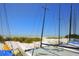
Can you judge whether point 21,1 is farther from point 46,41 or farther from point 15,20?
point 46,41

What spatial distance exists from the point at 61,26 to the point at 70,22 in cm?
10

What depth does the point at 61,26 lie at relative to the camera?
2406mm

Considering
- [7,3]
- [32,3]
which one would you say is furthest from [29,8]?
[7,3]

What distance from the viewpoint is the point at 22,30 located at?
2.41m

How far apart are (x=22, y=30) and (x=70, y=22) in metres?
0.49

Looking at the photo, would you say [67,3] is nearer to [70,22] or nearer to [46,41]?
[70,22]

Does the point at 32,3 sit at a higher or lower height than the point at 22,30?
higher

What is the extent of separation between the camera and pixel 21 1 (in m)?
2.43

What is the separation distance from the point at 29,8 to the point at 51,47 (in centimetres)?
46

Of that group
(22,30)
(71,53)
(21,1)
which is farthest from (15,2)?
(71,53)

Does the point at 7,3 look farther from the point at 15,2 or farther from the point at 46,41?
the point at 46,41

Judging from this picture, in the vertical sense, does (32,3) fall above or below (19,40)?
above

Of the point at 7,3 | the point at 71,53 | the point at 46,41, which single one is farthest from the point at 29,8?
the point at 71,53

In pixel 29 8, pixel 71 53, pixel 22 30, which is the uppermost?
pixel 29 8
